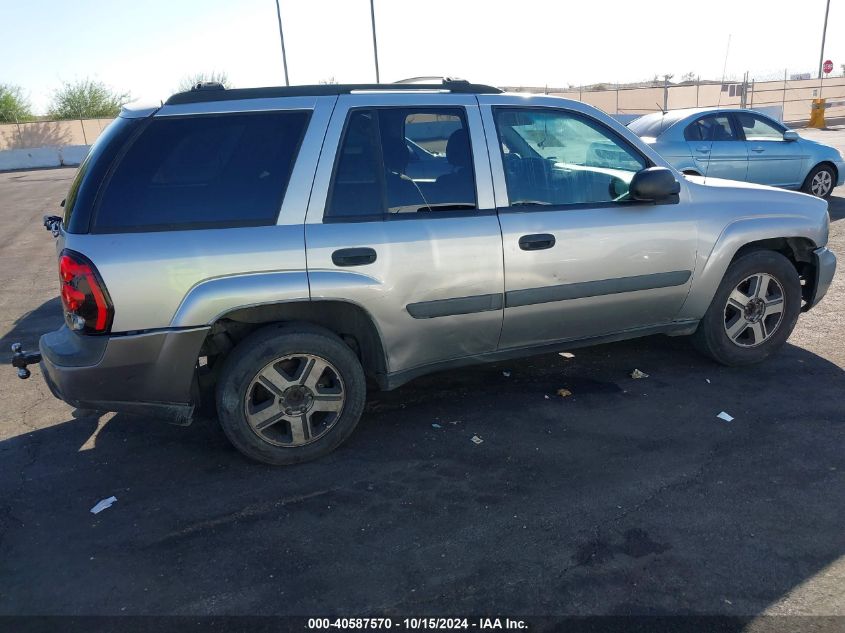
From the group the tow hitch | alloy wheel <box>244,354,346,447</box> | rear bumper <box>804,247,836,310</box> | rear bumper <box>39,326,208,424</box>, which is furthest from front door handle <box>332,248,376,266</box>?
rear bumper <box>804,247,836,310</box>

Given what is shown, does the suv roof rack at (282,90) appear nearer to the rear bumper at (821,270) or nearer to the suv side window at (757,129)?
the rear bumper at (821,270)

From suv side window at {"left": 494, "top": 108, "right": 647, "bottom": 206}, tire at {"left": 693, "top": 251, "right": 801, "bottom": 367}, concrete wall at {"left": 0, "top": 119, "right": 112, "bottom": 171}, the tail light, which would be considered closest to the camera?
the tail light

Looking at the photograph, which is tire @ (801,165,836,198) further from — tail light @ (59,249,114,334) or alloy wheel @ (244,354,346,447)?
tail light @ (59,249,114,334)

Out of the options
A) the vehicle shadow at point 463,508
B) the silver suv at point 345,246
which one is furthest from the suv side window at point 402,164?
the vehicle shadow at point 463,508

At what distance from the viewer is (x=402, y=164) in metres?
3.92

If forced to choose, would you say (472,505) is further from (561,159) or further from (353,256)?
(561,159)

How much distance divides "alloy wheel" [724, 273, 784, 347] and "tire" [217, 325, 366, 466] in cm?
276

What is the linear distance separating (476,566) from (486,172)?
219cm

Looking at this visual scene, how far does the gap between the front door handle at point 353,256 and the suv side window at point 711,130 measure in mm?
8253

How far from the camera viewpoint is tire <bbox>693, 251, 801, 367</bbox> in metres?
4.82

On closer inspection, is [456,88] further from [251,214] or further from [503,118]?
[251,214]

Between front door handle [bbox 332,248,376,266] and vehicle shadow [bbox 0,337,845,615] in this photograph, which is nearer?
vehicle shadow [bbox 0,337,845,615]

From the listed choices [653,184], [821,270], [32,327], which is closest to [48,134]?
[32,327]

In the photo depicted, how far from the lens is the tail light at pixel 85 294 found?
335cm
